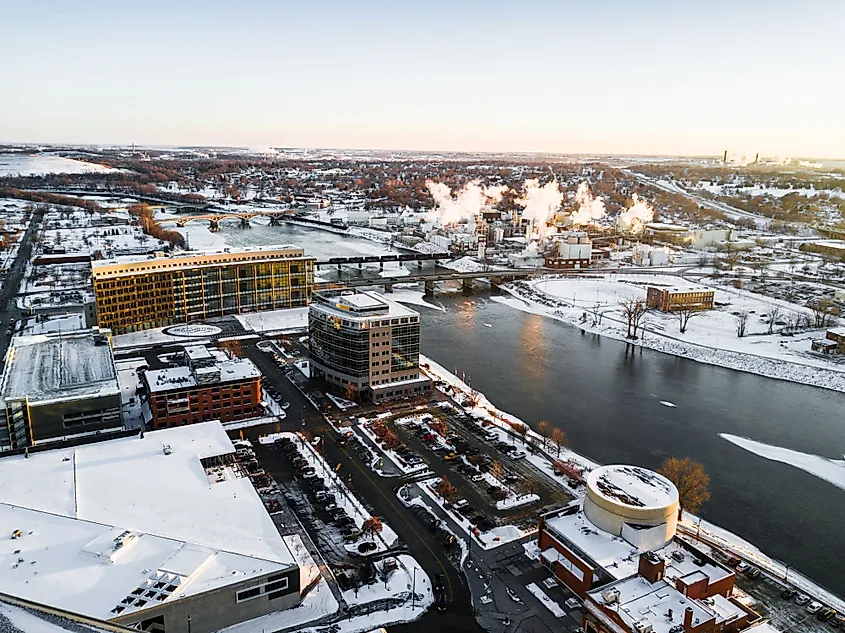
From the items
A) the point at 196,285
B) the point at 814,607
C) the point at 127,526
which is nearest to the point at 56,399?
the point at 127,526

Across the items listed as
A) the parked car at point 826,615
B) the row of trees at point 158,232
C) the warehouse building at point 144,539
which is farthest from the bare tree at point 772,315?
the row of trees at point 158,232

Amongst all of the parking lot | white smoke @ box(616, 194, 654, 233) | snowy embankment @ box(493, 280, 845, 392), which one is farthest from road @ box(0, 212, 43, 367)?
white smoke @ box(616, 194, 654, 233)

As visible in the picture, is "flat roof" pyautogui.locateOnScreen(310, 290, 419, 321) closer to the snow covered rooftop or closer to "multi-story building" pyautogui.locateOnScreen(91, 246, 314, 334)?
the snow covered rooftop

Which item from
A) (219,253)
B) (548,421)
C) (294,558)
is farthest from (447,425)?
(219,253)

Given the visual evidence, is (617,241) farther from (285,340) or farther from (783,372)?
(285,340)

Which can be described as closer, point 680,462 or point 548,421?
point 680,462

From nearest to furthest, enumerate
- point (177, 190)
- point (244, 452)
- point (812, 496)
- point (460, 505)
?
point (460, 505), point (812, 496), point (244, 452), point (177, 190)
